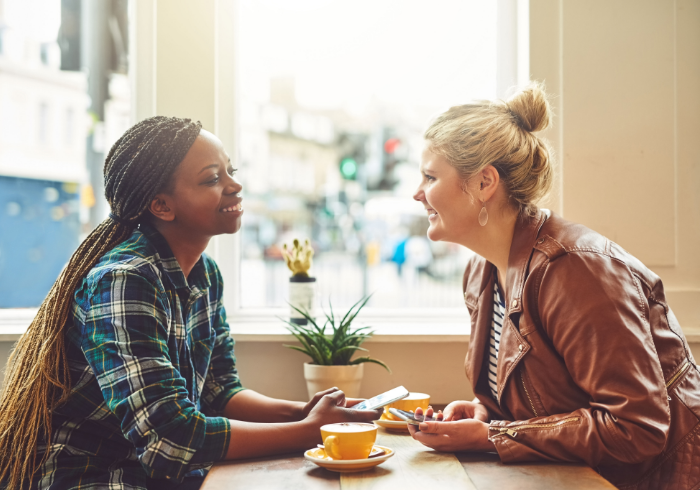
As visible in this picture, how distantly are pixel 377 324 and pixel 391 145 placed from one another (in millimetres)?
743

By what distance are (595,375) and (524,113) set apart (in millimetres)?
721

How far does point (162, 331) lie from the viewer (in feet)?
4.33

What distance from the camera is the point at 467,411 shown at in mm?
1605

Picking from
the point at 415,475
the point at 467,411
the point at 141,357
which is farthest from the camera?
the point at 467,411

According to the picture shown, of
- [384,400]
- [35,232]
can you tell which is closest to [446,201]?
[384,400]

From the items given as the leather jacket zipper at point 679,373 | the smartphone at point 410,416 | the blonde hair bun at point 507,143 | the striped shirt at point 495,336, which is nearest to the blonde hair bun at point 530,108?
the blonde hair bun at point 507,143

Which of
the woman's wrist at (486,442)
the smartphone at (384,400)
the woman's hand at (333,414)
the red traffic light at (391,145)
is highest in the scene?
the red traffic light at (391,145)

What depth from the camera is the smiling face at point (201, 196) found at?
5.03 ft

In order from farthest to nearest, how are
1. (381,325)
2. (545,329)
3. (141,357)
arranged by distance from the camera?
(381,325)
(545,329)
(141,357)

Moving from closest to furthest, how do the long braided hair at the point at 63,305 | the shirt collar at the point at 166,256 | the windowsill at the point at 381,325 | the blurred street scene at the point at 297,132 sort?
the long braided hair at the point at 63,305 → the shirt collar at the point at 166,256 → the windowsill at the point at 381,325 → the blurred street scene at the point at 297,132

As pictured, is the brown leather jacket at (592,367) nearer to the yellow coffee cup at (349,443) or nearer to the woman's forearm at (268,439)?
the yellow coffee cup at (349,443)

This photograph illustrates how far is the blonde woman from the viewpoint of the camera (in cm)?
120

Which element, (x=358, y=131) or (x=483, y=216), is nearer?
(x=483, y=216)

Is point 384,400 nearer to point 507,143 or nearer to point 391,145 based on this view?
point 507,143
